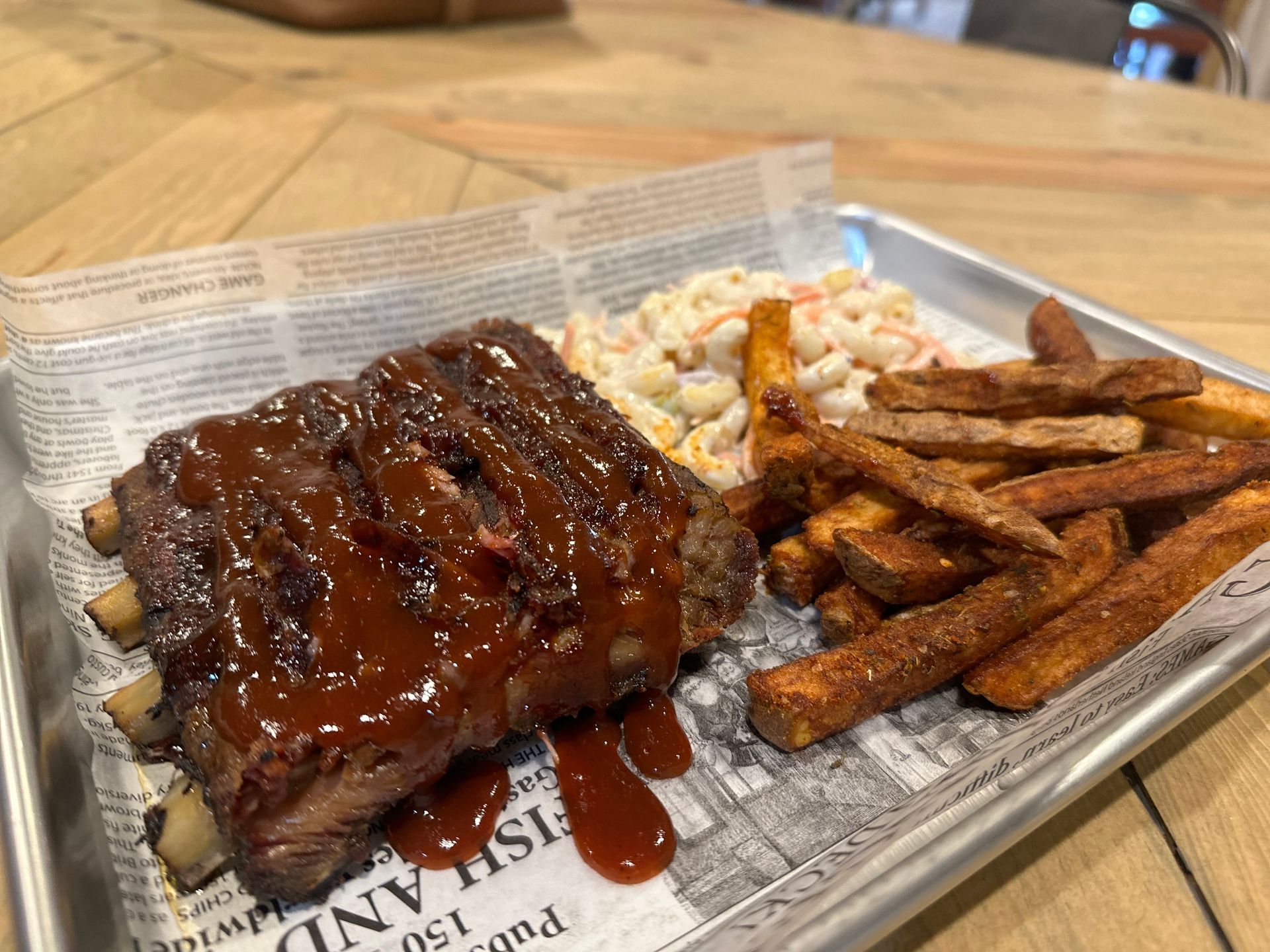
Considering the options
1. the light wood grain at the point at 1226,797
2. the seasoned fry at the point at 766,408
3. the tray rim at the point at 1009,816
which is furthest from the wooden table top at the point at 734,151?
the seasoned fry at the point at 766,408

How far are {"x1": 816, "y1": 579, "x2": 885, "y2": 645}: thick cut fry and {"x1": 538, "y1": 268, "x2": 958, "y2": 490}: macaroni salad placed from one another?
53cm

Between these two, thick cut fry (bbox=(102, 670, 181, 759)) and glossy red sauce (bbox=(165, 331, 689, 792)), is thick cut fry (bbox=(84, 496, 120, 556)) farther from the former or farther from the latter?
thick cut fry (bbox=(102, 670, 181, 759))

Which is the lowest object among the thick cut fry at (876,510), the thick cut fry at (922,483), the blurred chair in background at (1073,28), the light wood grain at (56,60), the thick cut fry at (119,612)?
the thick cut fry at (119,612)

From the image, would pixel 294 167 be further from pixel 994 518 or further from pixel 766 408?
pixel 994 518

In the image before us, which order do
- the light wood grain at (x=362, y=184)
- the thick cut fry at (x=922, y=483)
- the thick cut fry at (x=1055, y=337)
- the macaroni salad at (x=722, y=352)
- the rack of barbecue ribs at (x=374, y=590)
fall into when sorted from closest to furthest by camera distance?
the rack of barbecue ribs at (x=374, y=590) → the thick cut fry at (x=922, y=483) → the thick cut fry at (x=1055, y=337) → the macaroni salad at (x=722, y=352) → the light wood grain at (x=362, y=184)

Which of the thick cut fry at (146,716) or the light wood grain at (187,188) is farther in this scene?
the light wood grain at (187,188)

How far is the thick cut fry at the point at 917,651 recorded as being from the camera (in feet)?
5.65

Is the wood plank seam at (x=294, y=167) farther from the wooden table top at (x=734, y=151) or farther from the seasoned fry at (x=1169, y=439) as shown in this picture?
the seasoned fry at (x=1169, y=439)

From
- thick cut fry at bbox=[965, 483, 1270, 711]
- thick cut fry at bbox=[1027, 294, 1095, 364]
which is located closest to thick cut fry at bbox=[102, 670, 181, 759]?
thick cut fry at bbox=[965, 483, 1270, 711]

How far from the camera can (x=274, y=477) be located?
183cm

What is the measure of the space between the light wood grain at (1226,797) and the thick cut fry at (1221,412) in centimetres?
60

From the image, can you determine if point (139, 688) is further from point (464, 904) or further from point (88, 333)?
point (88, 333)

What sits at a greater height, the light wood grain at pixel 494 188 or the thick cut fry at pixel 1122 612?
the light wood grain at pixel 494 188

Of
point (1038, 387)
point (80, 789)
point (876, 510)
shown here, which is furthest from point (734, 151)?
point (80, 789)
